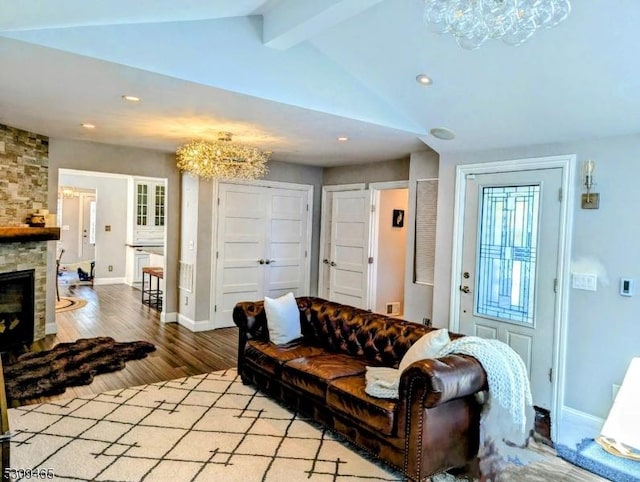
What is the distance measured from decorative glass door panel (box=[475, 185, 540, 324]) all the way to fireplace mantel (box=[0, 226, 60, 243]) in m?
4.68

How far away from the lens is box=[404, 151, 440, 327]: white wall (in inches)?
200

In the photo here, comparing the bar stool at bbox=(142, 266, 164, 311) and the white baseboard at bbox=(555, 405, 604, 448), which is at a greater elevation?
the bar stool at bbox=(142, 266, 164, 311)

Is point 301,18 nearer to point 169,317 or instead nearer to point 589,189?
point 589,189

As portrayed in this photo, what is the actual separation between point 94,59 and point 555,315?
389 cm

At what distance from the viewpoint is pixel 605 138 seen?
335 centimetres

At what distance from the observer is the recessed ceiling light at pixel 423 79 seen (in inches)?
129

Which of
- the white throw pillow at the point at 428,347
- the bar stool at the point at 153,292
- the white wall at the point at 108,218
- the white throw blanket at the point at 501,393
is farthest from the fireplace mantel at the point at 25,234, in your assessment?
the white wall at the point at 108,218

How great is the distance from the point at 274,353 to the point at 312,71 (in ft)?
7.61

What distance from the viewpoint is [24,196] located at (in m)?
4.88

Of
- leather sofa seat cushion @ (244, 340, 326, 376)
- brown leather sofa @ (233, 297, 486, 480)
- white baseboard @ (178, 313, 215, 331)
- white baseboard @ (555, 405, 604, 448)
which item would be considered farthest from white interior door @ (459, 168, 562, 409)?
white baseboard @ (178, 313, 215, 331)

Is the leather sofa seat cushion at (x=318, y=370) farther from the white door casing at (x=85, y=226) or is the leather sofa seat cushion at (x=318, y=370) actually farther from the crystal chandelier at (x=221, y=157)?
the white door casing at (x=85, y=226)

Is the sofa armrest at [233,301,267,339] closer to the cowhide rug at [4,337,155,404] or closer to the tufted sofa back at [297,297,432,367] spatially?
the tufted sofa back at [297,297,432,367]

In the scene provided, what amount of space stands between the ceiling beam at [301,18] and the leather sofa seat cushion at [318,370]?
2309 millimetres

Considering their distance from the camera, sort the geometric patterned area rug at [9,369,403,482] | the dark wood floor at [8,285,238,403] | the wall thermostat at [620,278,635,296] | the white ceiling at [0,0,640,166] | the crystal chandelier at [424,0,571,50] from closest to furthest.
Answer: the crystal chandelier at [424,0,571,50]
the white ceiling at [0,0,640,166]
the geometric patterned area rug at [9,369,403,482]
the wall thermostat at [620,278,635,296]
the dark wood floor at [8,285,238,403]
